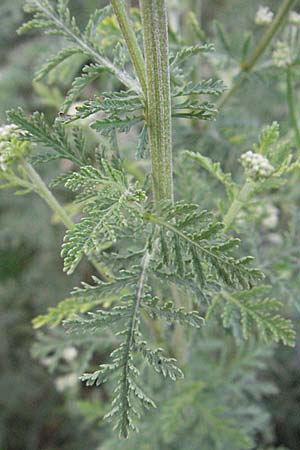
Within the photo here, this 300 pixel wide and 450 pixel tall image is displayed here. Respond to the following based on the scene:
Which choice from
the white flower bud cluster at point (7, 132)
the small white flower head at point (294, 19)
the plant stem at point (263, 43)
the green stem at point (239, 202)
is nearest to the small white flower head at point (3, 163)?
the white flower bud cluster at point (7, 132)

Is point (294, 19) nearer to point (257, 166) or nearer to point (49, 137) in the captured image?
point (257, 166)

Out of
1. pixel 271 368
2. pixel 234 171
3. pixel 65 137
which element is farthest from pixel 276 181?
pixel 271 368

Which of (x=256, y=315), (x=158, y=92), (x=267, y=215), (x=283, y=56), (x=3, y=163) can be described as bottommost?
(x=256, y=315)

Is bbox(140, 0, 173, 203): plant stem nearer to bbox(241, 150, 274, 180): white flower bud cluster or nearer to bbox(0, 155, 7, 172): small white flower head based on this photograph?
bbox(241, 150, 274, 180): white flower bud cluster

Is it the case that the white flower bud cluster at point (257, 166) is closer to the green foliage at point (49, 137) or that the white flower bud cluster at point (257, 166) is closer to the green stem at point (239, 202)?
the green stem at point (239, 202)

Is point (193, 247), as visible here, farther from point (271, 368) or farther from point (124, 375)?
point (271, 368)

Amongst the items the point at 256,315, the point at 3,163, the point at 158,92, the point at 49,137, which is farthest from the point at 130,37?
the point at 256,315
